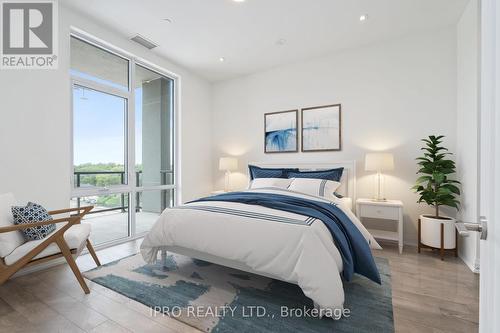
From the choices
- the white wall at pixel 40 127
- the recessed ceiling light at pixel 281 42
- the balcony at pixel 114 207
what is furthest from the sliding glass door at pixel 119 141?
the recessed ceiling light at pixel 281 42

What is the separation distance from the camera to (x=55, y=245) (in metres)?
2.01

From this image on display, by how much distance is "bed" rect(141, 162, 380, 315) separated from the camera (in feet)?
5.28

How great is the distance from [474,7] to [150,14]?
352 centimetres

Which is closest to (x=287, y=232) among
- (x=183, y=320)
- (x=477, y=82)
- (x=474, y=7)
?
(x=183, y=320)

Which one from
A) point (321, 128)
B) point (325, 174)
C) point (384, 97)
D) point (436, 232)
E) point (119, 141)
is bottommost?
point (436, 232)

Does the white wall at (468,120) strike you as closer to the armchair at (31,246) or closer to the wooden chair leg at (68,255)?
the wooden chair leg at (68,255)

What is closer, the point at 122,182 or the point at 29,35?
the point at 29,35

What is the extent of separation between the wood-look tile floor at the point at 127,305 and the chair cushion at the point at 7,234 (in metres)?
0.42

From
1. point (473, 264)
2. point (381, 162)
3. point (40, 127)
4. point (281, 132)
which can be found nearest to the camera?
point (473, 264)

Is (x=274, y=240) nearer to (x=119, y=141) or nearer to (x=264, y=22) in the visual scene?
(x=264, y=22)

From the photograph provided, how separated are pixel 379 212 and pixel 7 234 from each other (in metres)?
3.77

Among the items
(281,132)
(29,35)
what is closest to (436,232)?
(281,132)

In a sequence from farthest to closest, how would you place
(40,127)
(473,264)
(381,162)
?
(381,162), (40,127), (473,264)

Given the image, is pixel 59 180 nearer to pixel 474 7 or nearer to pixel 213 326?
pixel 213 326
